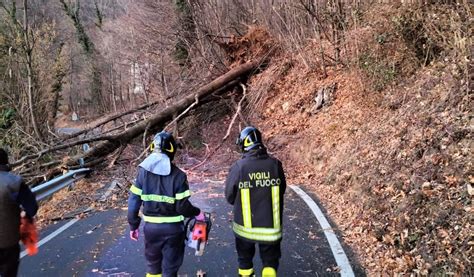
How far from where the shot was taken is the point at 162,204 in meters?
4.69

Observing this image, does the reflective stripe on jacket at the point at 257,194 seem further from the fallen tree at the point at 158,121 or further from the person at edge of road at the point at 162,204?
the fallen tree at the point at 158,121

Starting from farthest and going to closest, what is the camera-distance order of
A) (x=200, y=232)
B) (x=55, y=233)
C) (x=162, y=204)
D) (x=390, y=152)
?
1. (x=390, y=152)
2. (x=55, y=233)
3. (x=200, y=232)
4. (x=162, y=204)

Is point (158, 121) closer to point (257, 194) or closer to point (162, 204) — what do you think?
point (162, 204)

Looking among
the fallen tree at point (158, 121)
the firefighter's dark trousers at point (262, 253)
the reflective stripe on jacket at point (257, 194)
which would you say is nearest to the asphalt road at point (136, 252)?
the firefighter's dark trousers at point (262, 253)

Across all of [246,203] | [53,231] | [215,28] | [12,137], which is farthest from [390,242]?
[215,28]

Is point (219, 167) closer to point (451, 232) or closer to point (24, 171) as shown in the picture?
point (24, 171)

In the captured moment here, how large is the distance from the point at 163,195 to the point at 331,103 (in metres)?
10.4

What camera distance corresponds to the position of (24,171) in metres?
11.9

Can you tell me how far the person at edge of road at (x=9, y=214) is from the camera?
475cm

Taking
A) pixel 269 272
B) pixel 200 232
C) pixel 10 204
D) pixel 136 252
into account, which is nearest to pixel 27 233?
pixel 10 204

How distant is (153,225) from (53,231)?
408 centimetres

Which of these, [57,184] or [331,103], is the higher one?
[331,103]

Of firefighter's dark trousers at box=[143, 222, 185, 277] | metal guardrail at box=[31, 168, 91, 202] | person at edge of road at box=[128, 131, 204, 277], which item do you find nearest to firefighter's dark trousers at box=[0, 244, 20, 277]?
person at edge of road at box=[128, 131, 204, 277]

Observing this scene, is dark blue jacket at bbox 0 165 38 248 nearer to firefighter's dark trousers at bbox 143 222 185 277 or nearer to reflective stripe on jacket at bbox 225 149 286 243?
firefighter's dark trousers at bbox 143 222 185 277
